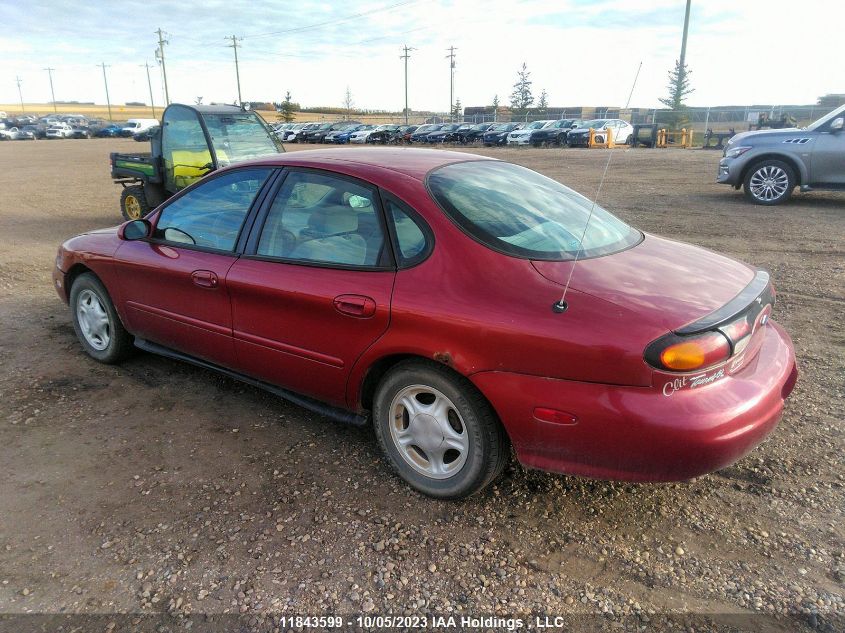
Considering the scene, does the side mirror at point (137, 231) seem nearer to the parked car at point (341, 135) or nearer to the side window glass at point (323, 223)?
the side window glass at point (323, 223)

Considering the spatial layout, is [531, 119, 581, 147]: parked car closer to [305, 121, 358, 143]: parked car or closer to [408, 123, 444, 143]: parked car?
[408, 123, 444, 143]: parked car

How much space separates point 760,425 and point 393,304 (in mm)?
1594

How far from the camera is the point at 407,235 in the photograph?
2.83 m

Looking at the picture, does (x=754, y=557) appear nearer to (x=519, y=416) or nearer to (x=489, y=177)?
(x=519, y=416)

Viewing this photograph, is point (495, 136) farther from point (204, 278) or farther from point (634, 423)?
point (634, 423)

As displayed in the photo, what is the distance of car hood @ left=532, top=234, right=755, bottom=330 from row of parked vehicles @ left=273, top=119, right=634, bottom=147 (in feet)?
98.5

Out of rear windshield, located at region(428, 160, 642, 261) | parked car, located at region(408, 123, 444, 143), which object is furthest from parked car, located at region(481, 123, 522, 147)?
rear windshield, located at region(428, 160, 642, 261)

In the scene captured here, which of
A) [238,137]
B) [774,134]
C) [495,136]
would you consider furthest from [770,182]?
[495,136]

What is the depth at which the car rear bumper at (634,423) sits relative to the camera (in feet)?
7.36

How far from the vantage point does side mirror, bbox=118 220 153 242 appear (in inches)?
155

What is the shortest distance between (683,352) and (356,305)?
4.65 ft

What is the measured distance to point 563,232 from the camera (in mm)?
2979

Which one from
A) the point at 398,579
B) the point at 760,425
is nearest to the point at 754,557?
the point at 760,425

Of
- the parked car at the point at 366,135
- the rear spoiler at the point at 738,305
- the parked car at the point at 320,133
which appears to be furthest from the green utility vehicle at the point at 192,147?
the parked car at the point at 320,133
